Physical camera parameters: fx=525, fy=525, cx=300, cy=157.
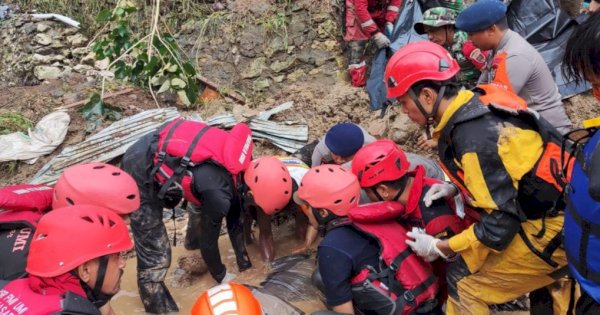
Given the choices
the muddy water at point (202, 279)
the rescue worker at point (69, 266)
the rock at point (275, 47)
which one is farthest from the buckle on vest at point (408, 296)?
the rock at point (275, 47)

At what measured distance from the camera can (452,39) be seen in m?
4.63

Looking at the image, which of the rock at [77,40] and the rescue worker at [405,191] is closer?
the rescue worker at [405,191]

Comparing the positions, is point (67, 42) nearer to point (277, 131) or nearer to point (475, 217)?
point (277, 131)

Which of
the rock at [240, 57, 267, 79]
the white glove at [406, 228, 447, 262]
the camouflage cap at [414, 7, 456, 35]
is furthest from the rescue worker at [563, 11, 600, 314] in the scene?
the rock at [240, 57, 267, 79]

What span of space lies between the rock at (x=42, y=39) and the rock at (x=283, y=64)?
339 centimetres

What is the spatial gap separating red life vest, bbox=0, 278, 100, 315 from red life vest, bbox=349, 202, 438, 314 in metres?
1.35

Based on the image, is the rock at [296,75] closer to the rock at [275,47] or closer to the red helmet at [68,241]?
the rock at [275,47]

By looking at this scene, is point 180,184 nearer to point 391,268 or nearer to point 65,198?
point 65,198

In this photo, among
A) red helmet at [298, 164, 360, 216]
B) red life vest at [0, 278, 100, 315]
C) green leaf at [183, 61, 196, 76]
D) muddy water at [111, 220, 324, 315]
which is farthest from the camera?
green leaf at [183, 61, 196, 76]

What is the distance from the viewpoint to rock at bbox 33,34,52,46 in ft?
23.8

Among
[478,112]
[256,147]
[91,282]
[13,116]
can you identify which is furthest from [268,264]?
[13,116]

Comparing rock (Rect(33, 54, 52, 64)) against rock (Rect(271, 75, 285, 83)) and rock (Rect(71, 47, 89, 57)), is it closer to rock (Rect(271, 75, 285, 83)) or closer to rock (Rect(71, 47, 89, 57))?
rock (Rect(71, 47, 89, 57))

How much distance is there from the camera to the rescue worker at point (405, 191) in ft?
9.05

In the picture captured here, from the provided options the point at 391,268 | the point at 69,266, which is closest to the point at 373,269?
the point at 391,268
